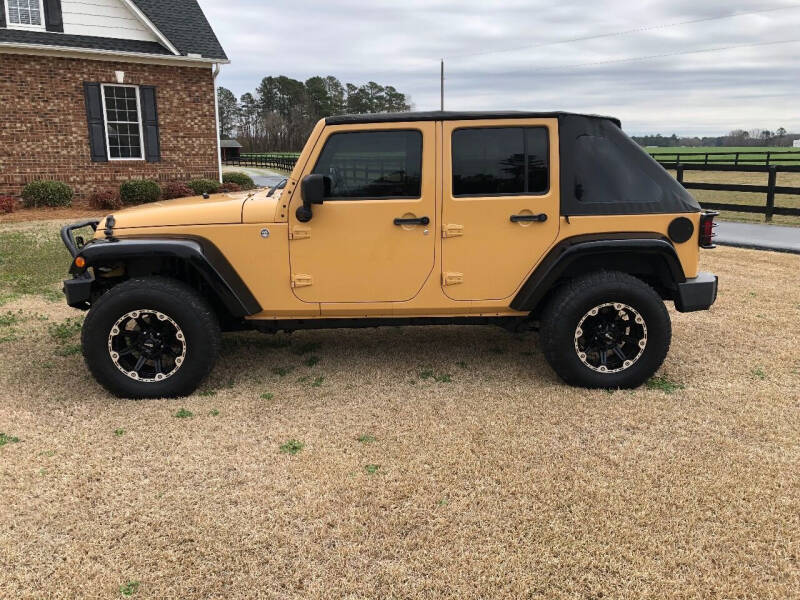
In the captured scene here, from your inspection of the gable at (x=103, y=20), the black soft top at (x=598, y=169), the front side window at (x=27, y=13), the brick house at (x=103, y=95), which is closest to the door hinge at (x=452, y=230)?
the black soft top at (x=598, y=169)

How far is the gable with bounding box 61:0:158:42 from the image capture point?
1623 centimetres

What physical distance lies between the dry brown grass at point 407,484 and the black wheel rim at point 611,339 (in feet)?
0.79

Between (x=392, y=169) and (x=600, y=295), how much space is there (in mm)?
1672

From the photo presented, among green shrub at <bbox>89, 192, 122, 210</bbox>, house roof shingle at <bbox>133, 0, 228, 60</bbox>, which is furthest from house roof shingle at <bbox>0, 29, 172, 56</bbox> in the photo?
green shrub at <bbox>89, 192, 122, 210</bbox>

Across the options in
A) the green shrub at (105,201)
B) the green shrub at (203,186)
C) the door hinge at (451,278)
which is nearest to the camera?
the door hinge at (451,278)

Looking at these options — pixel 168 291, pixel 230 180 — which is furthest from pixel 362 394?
pixel 230 180

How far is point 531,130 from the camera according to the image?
439 centimetres

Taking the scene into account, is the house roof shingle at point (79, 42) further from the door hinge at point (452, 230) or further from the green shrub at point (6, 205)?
the door hinge at point (452, 230)

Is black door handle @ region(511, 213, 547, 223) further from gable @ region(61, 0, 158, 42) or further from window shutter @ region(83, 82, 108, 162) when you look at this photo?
gable @ region(61, 0, 158, 42)

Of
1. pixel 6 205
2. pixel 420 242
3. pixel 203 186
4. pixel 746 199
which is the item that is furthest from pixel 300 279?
pixel 746 199

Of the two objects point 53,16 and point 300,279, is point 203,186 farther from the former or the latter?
point 300,279

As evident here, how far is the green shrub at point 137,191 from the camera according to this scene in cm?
1634

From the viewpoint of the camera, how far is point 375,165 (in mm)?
4367

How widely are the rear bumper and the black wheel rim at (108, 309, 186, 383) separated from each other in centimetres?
349
